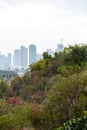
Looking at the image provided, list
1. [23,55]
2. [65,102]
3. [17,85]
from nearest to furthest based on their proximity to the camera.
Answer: [65,102] < [17,85] < [23,55]

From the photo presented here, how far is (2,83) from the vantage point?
3375cm

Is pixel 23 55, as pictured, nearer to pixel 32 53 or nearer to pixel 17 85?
pixel 32 53

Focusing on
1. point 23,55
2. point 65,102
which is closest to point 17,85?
point 65,102

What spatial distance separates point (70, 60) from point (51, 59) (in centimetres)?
694

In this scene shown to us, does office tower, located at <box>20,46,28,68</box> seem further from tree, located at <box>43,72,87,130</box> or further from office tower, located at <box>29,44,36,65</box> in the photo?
tree, located at <box>43,72,87,130</box>

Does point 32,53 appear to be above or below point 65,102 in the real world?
above

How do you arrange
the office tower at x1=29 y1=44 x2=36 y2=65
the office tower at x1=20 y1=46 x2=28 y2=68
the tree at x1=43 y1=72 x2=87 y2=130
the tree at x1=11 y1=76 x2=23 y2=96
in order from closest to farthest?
the tree at x1=43 y1=72 x2=87 y2=130 → the tree at x1=11 y1=76 x2=23 y2=96 → the office tower at x1=29 y1=44 x2=36 y2=65 → the office tower at x1=20 y1=46 x2=28 y2=68

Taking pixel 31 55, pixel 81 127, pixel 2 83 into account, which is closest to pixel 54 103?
pixel 81 127

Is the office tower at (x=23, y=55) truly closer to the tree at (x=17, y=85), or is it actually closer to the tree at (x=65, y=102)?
the tree at (x=17, y=85)

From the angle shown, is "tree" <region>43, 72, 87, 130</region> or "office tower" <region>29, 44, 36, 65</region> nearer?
"tree" <region>43, 72, 87, 130</region>

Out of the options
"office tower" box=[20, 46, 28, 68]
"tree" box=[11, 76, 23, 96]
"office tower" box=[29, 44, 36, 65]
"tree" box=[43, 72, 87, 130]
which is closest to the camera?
"tree" box=[43, 72, 87, 130]

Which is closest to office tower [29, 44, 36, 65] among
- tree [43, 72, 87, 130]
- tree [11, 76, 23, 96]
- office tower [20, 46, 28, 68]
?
office tower [20, 46, 28, 68]

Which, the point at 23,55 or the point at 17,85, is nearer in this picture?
the point at 17,85

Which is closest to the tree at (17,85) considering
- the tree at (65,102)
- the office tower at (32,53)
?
the tree at (65,102)
